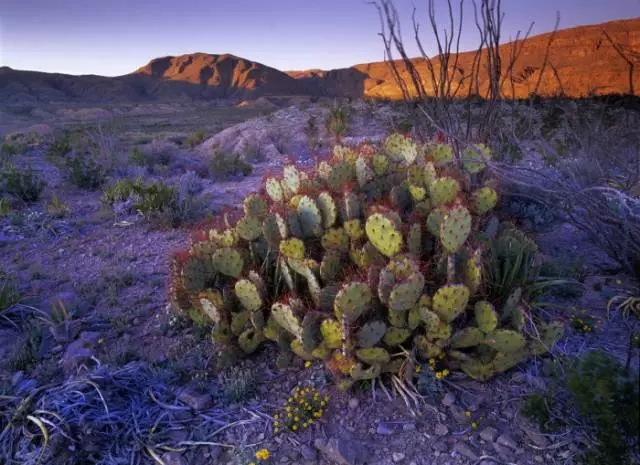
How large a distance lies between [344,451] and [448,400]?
74 centimetres

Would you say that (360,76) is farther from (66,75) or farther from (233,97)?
(66,75)

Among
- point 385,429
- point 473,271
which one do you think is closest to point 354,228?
point 473,271

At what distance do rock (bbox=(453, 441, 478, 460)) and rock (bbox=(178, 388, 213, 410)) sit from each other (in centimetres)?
159

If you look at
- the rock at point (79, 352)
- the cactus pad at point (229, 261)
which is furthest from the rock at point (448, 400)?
the rock at point (79, 352)

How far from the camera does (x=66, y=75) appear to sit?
91.8 m

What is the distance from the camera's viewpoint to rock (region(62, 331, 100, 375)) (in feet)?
12.7

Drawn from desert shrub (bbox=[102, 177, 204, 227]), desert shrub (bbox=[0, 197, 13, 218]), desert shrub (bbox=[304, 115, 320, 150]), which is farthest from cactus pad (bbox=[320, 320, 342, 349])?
desert shrub (bbox=[304, 115, 320, 150])

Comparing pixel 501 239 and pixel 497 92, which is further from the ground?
pixel 497 92

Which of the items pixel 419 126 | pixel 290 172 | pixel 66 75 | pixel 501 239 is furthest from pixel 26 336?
pixel 66 75

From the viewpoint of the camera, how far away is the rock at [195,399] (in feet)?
11.3

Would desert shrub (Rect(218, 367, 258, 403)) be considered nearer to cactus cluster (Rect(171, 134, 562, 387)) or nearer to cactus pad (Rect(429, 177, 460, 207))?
cactus cluster (Rect(171, 134, 562, 387))

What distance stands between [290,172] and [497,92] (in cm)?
332

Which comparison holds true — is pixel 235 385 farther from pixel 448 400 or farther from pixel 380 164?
pixel 380 164

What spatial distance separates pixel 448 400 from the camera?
3.22 meters
